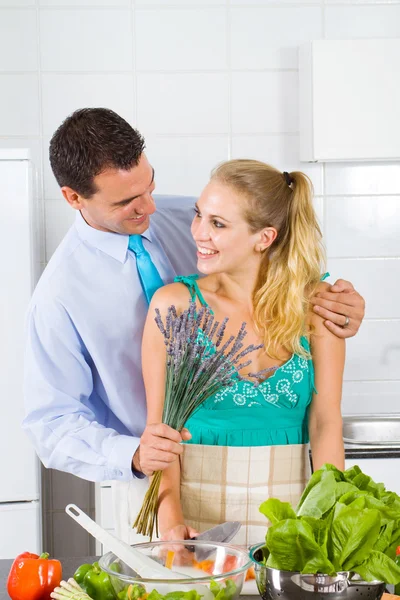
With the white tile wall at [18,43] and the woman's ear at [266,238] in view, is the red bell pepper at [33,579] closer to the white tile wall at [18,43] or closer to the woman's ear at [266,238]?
the woman's ear at [266,238]

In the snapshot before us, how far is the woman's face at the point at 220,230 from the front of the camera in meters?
1.82

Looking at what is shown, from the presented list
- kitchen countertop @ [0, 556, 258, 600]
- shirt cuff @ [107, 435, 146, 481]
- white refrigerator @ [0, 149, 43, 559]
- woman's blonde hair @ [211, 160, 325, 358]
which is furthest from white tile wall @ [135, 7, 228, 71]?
kitchen countertop @ [0, 556, 258, 600]

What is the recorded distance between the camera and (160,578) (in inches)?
40.1

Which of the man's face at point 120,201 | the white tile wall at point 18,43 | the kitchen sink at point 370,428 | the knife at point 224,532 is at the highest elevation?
the white tile wall at point 18,43

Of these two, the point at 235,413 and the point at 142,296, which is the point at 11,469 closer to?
the point at 142,296

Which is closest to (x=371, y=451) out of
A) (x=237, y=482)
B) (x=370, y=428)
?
(x=370, y=428)

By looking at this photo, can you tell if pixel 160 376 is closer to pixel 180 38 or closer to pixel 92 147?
pixel 92 147

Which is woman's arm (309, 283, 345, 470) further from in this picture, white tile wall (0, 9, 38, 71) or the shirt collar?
white tile wall (0, 9, 38, 71)

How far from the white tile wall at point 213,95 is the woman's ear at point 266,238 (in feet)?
4.37

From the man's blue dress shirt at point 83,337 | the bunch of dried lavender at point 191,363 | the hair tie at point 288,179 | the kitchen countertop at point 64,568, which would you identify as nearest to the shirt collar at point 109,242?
the man's blue dress shirt at point 83,337

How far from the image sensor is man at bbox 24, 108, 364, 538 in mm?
1880

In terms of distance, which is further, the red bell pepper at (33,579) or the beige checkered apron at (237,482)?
the beige checkered apron at (237,482)

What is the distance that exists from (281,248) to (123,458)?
602mm

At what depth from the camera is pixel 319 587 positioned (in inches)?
37.9
